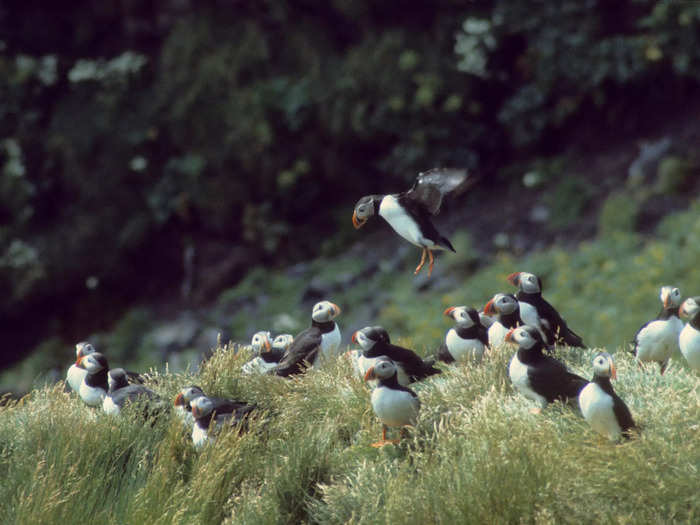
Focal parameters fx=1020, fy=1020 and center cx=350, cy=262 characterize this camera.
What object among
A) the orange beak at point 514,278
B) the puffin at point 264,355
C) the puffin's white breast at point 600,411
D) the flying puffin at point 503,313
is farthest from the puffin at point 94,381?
the puffin's white breast at point 600,411

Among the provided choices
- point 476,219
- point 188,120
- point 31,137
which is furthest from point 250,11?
point 476,219

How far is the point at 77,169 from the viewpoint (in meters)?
11.1

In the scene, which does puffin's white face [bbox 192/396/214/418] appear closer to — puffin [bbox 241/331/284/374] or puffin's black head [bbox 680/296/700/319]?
puffin [bbox 241/331/284/374]

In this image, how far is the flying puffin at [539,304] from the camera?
4.46m

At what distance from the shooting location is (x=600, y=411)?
3.45 metres

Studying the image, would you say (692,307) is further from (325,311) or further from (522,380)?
(325,311)

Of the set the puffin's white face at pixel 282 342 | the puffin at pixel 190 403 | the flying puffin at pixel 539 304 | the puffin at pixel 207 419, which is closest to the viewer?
the puffin at pixel 207 419

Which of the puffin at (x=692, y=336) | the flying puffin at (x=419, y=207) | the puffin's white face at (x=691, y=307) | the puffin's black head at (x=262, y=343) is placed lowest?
the puffin's black head at (x=262, y=343)

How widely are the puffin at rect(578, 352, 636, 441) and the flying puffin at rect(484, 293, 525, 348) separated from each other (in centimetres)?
82

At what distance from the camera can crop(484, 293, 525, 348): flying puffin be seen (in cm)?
430

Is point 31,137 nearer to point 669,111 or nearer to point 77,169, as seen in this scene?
point 77,169

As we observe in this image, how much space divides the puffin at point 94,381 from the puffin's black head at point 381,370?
1521mm

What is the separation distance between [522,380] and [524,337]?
17cm

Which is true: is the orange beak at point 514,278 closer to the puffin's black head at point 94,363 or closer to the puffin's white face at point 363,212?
the puffin's white face at point 363,212
